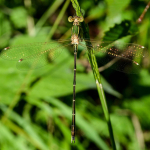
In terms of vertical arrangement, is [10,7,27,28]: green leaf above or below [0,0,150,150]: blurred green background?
above

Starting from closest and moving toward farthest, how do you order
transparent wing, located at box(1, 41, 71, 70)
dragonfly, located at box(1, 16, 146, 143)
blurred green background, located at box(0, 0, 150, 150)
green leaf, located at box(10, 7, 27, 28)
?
dragonfly, located at box(1, 16, 146, 143) < transparent wing, located at box(1, 41, 71, 70) < blurred green background, located at box(0, 0, 150, 150) < green leaf, located at box(10, 7, 27, 28)

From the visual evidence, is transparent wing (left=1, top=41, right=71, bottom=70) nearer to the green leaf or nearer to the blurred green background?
the blurred green background


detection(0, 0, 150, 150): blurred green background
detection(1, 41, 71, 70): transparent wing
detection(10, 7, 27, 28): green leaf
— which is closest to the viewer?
detection(1, 41, 71, 70): transparent wing

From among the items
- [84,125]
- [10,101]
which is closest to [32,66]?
[10,101]

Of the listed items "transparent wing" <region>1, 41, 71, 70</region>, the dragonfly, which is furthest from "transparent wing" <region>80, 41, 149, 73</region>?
"transparent wing" <region>1, 41, 71, 70</region>

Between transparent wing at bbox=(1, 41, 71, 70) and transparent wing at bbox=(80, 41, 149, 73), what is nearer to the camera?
transparent wing at bbox=(80, 41, 149, 73)

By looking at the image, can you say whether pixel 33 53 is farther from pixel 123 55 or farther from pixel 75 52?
pixel 123 55

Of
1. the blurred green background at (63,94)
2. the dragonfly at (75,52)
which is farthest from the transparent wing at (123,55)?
the blurred green background at (63,94)
